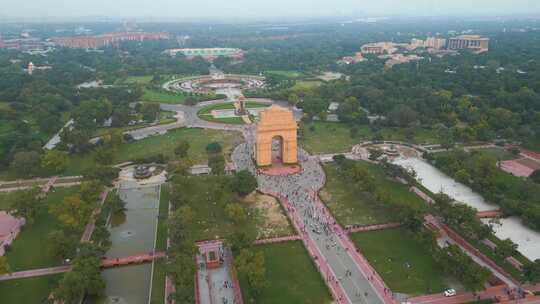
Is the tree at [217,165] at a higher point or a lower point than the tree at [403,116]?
lower

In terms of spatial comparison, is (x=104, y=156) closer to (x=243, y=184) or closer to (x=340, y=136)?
(x=243, y=184)

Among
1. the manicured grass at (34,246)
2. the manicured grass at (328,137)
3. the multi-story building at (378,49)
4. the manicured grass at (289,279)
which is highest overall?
the multi-story building at (378,49)

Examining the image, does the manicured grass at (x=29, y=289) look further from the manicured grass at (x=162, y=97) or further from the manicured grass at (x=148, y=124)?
the manicured grass at (x=162, y=97)

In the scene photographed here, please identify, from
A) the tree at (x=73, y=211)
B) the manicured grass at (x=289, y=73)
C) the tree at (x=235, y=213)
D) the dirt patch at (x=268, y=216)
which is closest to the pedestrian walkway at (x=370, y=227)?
the dirt patch at (x=268, y=216)

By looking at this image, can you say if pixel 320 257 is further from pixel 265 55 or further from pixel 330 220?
pixel 265 55

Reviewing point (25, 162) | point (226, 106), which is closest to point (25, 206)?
point (25, 162)

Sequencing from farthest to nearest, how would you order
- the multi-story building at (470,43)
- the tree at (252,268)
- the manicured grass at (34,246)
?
the multi-story building at (470,43), the manicured grass at (34,246), the tree at (252,268)

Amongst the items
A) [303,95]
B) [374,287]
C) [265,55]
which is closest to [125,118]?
[303,95]
